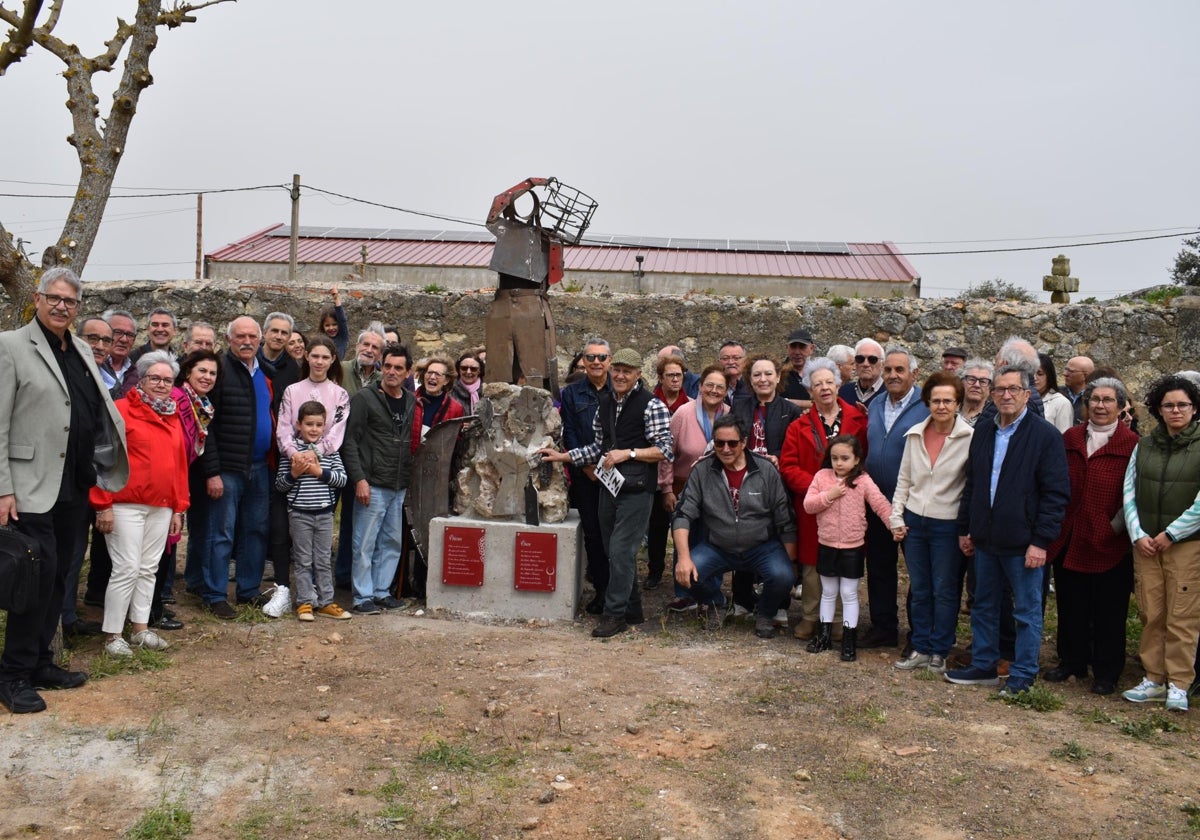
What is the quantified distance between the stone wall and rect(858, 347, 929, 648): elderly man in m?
4.99

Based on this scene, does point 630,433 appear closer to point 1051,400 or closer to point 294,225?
point 1051,400

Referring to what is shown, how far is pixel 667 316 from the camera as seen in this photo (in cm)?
1097

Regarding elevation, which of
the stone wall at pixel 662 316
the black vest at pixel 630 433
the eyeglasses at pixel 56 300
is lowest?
the black vest at pixel 630 433

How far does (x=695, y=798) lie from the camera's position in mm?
3834

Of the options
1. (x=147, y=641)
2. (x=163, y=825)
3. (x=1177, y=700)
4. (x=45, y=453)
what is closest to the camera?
(x=163, y=825)

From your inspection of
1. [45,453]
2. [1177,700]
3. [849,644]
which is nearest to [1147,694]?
[1177,700]

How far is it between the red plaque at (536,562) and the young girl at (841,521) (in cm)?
158

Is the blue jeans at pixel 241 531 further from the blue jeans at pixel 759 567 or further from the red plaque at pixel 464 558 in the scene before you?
the blue jeans at pixel 759 567

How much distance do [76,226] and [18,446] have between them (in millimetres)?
1826

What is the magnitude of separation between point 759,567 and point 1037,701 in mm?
1690

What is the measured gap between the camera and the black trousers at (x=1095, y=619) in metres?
5.21

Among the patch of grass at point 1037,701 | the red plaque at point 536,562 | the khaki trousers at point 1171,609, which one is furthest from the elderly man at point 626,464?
the khaki trousers at point 1171,609

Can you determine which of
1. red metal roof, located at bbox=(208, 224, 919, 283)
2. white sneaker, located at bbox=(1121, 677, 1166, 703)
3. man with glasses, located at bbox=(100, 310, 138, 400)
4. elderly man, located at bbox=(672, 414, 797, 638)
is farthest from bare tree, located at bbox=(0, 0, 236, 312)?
red metal roof, located at bbox=(208, 224, 919, 283)

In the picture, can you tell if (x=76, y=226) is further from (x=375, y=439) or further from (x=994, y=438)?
(x=994, y=438)
